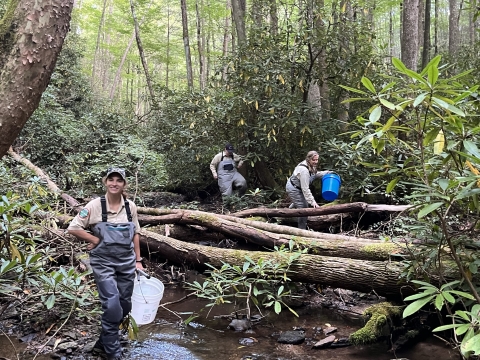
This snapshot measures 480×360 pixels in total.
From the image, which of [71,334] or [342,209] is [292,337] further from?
[342,209]

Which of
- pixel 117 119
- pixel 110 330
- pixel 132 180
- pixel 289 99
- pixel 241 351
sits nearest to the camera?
pixel 110 330

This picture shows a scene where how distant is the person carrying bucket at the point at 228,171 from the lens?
32.5 ft

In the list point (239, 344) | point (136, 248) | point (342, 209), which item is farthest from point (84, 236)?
point (342, 209)

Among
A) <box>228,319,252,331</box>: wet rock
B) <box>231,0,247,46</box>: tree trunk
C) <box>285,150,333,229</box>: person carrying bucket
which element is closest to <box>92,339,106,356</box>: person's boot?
<box>228,319,252,331</box>: wet rock

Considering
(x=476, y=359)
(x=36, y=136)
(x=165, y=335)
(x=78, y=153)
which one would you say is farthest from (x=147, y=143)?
(x=476, y=359)

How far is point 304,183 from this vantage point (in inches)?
296

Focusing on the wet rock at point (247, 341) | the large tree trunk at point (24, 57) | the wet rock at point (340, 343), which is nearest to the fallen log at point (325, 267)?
the wet rock at point (340, 343)

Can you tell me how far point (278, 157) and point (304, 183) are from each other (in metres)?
2.65

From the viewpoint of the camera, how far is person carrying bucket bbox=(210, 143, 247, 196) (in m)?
9.91

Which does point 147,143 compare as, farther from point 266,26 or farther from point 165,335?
point 165,335

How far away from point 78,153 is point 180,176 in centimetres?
335

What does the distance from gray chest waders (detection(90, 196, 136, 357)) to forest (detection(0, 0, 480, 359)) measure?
22.6 inches

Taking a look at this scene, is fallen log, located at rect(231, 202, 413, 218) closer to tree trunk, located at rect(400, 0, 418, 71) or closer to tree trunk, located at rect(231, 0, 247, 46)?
tree trunk, located at rect(400, 0, 418, 71)

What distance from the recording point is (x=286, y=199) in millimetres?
9500
